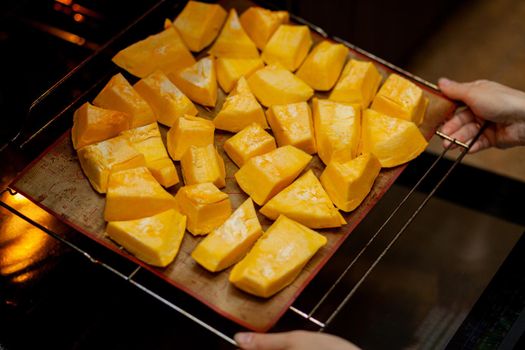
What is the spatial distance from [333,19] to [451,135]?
104 cm

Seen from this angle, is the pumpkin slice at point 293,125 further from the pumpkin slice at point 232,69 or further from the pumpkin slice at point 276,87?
the pumpkin slice at point 232,69

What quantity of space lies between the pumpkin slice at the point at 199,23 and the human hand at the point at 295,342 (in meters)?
1.11

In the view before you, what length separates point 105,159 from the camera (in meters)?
1.68

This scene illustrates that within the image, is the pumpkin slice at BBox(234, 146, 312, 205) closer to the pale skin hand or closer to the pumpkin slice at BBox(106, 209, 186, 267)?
the pumpkin slice at BBox(106, 209, 186, 267)

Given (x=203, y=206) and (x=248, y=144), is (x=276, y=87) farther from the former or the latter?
(x=203, y=206)

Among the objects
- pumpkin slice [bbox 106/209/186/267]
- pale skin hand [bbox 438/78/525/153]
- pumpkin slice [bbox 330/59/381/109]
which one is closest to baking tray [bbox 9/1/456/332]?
pumpkin slice [bbox 106/209/186/267]

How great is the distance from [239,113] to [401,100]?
0.54 metres

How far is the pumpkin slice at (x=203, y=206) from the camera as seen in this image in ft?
5.23

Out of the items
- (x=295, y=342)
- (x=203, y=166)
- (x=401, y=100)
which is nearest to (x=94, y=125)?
(x=203, y=166)

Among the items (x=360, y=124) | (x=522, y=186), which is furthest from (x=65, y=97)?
(x=522, y=186)

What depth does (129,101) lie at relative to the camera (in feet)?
5.90

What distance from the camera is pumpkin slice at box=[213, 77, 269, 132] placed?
1.84 metres

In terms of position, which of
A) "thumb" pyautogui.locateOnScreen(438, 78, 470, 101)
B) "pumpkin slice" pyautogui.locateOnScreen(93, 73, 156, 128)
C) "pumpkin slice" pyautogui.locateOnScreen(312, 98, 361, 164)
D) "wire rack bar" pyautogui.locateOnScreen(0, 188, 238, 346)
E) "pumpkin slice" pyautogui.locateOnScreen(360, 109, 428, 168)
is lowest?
"wire rack bar" pyautogui.locateOnScreen(0, 188, 238, 346)

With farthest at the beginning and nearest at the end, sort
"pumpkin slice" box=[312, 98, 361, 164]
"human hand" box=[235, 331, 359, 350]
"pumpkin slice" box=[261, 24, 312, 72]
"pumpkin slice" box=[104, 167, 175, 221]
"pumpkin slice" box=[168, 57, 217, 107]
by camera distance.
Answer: "pumpkin slice" box=[261, 24, 312, 72] < "pumpkin slice" box=[168, 57, 217, 107] < "pumpkin slice" box=[312, 98, 361, 164] < "pumpkin slice" box=[104, 167, 175, 221] < "human hand" box=[235, 331, 359, 350]
